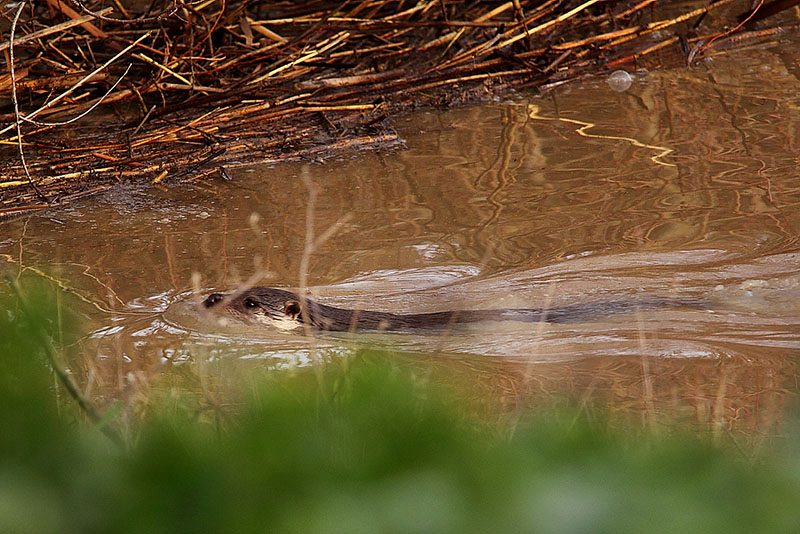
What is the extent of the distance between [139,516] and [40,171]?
5852 mm

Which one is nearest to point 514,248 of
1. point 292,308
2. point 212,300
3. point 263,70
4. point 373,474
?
point 292,308

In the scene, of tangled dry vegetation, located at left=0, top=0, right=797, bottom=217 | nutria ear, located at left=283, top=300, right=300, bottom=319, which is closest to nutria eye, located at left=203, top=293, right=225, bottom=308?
nutria ear, located at left=283, top=300, right=300, bottom=319

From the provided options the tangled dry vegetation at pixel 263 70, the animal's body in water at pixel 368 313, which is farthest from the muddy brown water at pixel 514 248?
the tangled dry vegetation at pixel 263 70

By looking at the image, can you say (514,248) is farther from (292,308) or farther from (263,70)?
(263,70)

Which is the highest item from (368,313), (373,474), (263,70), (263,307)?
(373,474)

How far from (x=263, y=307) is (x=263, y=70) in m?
3.09

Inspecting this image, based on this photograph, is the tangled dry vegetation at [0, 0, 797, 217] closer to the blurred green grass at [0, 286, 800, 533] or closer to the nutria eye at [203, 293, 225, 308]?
the nutria eye at [203, 293, 225, 308]

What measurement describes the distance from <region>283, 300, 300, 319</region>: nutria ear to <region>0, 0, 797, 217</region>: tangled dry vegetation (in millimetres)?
2018

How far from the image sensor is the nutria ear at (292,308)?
4.05 metres

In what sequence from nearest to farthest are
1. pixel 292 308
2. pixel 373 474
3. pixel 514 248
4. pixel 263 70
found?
pixel 373 474 < pixel 292 308 < pixel 514 248 < pixel 263 70

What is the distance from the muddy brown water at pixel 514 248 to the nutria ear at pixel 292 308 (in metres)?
0.11

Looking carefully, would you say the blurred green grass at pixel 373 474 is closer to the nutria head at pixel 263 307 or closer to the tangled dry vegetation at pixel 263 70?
the nutria head at pixel 263 307

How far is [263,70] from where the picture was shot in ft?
22.2

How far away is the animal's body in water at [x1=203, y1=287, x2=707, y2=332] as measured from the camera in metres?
4.10
